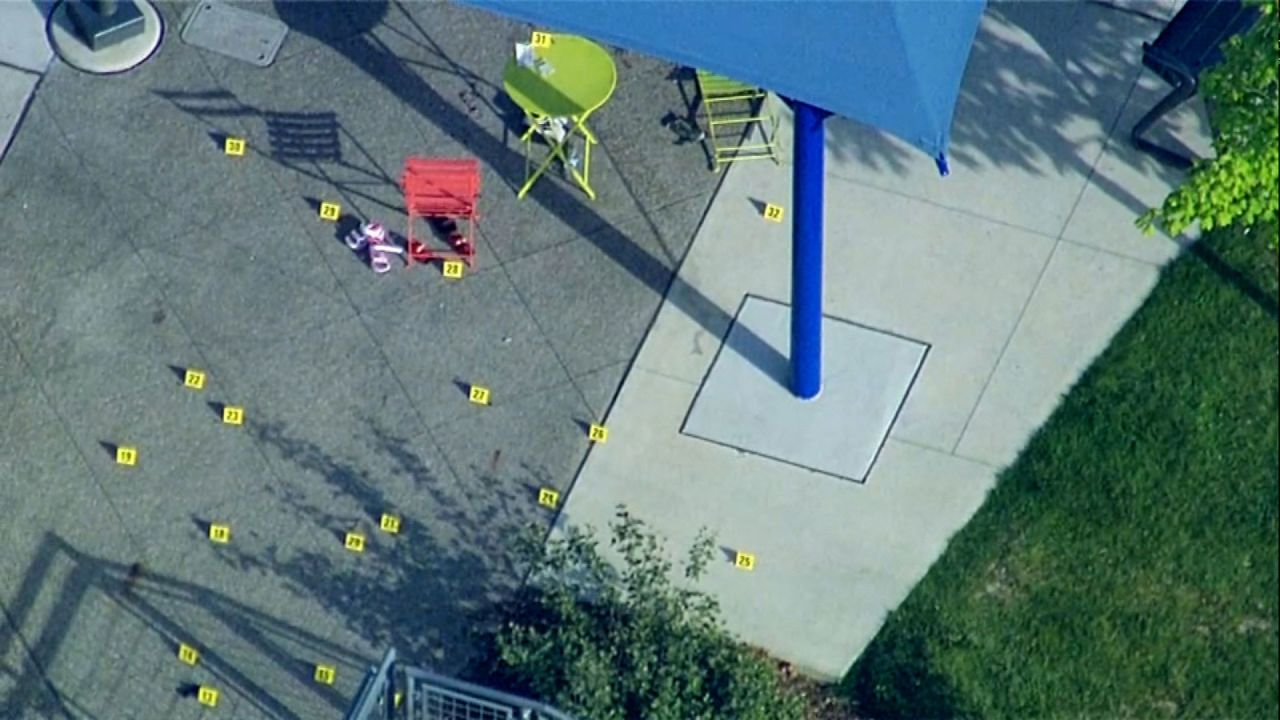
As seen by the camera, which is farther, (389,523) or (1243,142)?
(389,523)

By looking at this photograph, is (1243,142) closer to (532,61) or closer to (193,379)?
(532,61)

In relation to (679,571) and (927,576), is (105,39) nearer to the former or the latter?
(679,571)

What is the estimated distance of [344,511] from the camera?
17.3 meters

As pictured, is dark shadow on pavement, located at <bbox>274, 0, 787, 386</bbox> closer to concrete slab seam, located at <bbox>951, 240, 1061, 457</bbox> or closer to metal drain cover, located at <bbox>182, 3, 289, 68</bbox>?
metal drain cover, located at <bbox>182, 3, 289, 68</bbox>

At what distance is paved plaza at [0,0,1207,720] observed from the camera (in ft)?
55.7

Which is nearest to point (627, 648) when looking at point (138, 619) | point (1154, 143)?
point (138, 619)

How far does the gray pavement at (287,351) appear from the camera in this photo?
55.4 ft

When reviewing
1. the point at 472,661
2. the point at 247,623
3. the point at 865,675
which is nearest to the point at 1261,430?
the point at 865,675

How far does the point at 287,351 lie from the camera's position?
58.9 feet

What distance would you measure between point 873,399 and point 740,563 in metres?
1.68

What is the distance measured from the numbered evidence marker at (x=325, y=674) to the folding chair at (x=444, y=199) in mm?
3383

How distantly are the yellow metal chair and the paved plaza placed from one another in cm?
18

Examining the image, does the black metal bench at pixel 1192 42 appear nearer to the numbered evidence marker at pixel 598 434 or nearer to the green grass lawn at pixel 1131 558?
the green grass lawn at pixel 1131 558

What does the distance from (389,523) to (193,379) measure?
75.7 inches
